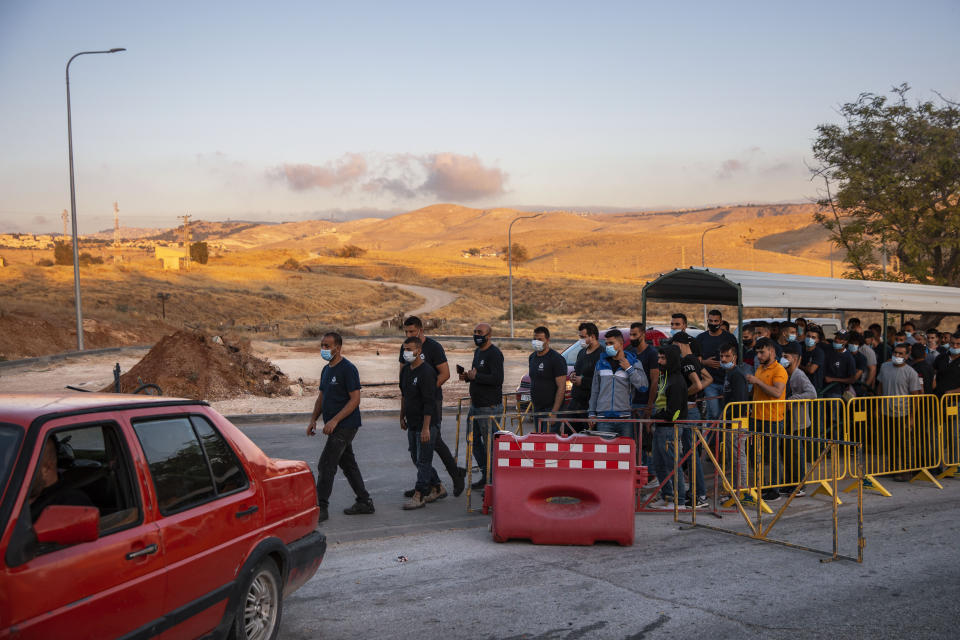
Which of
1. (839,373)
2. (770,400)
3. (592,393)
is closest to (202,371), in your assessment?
(592,393)

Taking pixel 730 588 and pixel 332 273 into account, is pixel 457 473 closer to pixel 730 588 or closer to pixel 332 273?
pixel 730 588

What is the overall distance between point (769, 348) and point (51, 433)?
796 cm

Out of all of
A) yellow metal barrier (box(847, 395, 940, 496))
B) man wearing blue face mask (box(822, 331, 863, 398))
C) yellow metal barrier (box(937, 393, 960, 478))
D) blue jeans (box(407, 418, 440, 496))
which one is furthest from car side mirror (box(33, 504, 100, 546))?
man wearing blue face mask (box(822, 331, 863, 398))

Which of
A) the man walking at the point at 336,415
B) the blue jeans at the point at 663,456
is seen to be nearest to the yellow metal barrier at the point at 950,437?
the blue jeans at the point at 663,456

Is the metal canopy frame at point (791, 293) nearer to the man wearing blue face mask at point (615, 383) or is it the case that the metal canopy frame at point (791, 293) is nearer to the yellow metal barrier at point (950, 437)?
the man wearing blue face mask at point (615, 383)

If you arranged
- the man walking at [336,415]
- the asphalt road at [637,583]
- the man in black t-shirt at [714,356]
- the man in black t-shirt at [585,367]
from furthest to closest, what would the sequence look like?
the man in black t-shirt at [714,356]
the man in black t-shirt at [585,367]
the man walking at [336,415]
the asphalt road at [637,583]

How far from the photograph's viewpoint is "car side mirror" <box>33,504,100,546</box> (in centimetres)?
305

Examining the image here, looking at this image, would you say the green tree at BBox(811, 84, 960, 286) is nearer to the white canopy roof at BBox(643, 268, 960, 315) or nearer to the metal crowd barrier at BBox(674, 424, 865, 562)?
the white canopy roof at BBox(643, 268, 960, 315)

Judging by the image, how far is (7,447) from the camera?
129 inches

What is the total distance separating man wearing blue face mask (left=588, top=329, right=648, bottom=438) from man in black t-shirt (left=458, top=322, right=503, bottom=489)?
1.16 metres

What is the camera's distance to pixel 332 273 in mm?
119625

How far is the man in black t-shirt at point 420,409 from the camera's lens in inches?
356

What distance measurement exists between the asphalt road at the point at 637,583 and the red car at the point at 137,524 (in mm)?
965

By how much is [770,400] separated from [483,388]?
3.35 metres
